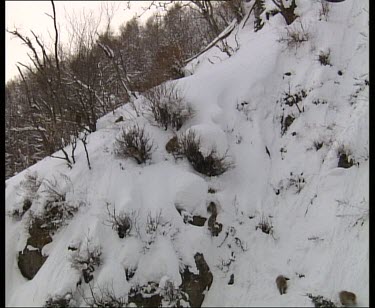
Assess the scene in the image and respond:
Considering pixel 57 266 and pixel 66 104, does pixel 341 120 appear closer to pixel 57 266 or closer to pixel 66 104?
pixel 57 266

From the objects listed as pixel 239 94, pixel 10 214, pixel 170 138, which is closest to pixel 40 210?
pixel 10 214

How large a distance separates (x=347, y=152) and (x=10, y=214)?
240 inches

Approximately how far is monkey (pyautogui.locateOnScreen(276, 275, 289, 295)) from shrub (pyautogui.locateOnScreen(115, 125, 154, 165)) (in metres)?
3.29

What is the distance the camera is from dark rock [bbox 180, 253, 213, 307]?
5.93 metres

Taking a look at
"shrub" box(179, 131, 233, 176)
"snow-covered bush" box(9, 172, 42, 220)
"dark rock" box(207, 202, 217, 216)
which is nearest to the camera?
"dark rock" box(207, 202, 217, 216)

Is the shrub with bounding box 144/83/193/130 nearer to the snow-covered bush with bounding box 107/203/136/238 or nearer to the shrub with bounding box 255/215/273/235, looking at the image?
the snow-covered bush with bounding box 107/203/136/238

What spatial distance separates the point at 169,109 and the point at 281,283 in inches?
160

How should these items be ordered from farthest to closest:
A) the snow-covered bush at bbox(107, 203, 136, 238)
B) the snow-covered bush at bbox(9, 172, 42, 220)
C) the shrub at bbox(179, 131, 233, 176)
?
the shrub at bbox(179, 131, 233, 176) → the snow-covered bush at bbox(9, 172, 42, 220) → the snow-covered bush at bbox(107, 203, 136, 238)

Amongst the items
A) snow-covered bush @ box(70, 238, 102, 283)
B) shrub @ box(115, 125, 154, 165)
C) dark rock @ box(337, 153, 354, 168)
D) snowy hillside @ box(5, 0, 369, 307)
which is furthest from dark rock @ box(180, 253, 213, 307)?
dark rock @ box(337, 153, 354, 168)

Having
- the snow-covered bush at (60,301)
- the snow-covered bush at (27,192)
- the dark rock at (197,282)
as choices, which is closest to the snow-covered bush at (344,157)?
the dark rock at (197,282)

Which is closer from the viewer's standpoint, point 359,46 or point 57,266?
point 57,266

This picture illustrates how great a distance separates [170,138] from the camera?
26.4ft

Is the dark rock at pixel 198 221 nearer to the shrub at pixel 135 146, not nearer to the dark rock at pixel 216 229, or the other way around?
the dark rock at pixel 216 229

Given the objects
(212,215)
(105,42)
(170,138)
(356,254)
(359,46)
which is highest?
(105,42)
